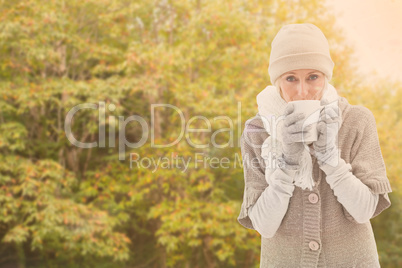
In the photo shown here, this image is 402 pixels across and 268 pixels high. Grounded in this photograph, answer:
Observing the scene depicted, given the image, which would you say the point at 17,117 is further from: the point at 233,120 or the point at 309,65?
the point at 309,65

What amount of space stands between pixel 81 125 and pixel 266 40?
240 cm

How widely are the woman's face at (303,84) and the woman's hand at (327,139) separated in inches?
3.0

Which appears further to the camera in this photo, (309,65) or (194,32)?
(194,32)

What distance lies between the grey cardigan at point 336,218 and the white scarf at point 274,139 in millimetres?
32

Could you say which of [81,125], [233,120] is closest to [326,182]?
[233,120]

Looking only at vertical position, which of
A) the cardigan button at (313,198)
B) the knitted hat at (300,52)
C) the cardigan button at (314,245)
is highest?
the knitted hat at (300,52)

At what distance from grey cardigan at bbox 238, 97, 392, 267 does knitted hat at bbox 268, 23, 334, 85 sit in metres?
0.10

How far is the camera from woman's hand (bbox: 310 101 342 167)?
75 centimetres

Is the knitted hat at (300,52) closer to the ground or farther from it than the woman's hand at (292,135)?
farther from it

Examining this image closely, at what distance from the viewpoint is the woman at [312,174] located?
2.49ft

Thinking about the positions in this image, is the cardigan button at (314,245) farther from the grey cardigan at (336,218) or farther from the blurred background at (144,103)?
the blurred background at (144,103)

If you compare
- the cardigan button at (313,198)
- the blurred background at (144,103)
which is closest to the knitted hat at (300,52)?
the cardigan button at (313,198)

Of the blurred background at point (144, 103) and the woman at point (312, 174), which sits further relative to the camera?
the blurred background at point (144, 103)

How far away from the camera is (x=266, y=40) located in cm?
414
